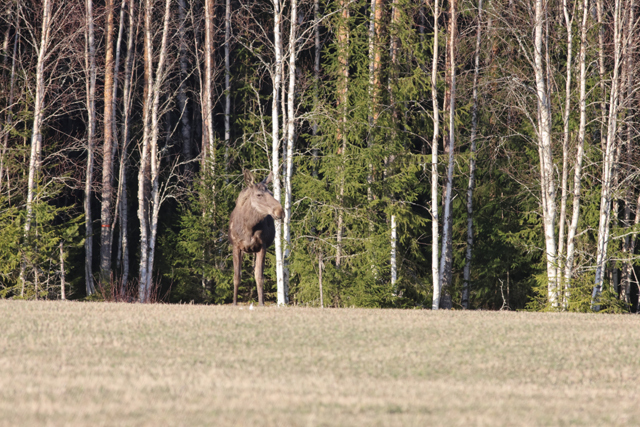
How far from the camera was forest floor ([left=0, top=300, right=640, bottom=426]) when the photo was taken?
641 centimetres

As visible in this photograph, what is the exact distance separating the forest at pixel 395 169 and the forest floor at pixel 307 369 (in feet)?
26.0

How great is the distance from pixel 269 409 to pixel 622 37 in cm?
1864

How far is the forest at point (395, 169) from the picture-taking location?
20641 millimetres

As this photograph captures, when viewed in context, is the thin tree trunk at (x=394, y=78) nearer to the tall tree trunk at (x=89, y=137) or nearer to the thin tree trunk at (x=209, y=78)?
the thin tree trunk at (x=209, y=78)

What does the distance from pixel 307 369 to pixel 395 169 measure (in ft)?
51.1

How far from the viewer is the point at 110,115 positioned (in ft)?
86.1

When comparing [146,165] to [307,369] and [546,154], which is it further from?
[307,369]

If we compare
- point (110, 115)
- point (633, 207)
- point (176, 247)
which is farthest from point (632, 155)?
point (110, 115)

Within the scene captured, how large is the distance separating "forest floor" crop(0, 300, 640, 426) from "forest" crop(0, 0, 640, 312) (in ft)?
26.0

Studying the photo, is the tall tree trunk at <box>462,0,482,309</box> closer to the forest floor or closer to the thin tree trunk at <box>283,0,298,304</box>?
the thin tree trunk at <box>283,0,298,304</box>

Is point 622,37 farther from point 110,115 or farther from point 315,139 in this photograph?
point 110,115

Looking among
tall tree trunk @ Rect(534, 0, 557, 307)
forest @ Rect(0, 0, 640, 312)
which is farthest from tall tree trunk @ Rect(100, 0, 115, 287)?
tall tree trunk @ Rect(534, 0, 557, 307)

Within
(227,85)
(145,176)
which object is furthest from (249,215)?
(227,85)

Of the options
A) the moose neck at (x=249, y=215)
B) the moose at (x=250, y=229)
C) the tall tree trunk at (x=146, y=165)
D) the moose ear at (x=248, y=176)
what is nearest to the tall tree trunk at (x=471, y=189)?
the tall tree trunk at (x=146, y=165)
